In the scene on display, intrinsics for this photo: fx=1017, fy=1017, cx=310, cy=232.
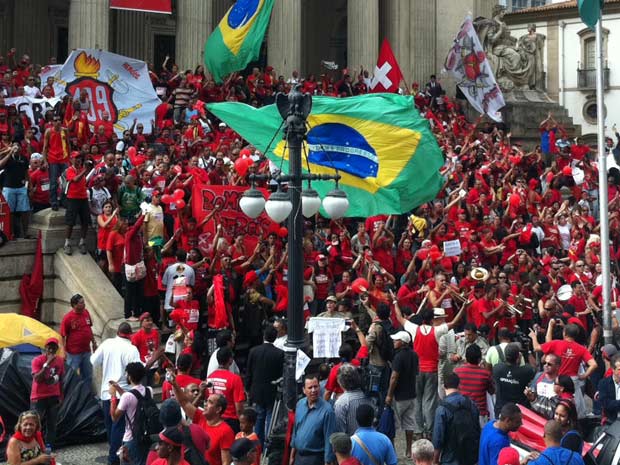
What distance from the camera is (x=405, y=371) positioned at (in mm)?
10820

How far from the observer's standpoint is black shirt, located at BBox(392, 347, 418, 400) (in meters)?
A: 10.8

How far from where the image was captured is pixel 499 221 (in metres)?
18.7

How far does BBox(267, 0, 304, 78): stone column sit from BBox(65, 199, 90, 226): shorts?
655 inches

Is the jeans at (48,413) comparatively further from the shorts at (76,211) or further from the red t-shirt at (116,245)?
the shorts at (76,211)

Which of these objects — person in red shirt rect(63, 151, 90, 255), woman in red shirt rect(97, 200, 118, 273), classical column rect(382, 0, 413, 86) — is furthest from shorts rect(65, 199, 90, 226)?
classical column rect(382, 0, 413, 86)

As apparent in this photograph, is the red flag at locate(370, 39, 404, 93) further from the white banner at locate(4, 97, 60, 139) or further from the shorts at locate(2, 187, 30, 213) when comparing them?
the shorts at locate(2, 187, 30, 213)

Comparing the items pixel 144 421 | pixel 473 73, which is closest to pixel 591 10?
pixel 144 421

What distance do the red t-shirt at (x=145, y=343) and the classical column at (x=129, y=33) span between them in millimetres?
25110

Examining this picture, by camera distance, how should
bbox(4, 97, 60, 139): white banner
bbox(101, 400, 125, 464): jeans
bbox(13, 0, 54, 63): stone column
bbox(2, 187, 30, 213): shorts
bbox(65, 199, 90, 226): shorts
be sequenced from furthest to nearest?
bbox(13, 0, 54, 63): stone column → bbox(4, 97, 60, 139): white banner → bbox(2, 187, 30, 213): shorts → bbox(65, 199, 90, 226): shorts → bbox(101, 400, 125, 464): jeans

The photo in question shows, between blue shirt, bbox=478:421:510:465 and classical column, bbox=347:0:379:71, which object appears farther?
classical column, bbox=347:0:379:71

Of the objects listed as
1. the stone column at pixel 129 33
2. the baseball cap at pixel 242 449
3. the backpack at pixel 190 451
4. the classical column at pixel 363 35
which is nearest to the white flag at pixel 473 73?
the classical column at pixel 363 35

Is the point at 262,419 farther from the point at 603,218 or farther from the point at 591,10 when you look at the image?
the point at 591,10

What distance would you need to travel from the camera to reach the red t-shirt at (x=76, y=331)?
12.0 meters

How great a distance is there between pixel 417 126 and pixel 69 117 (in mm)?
8472
